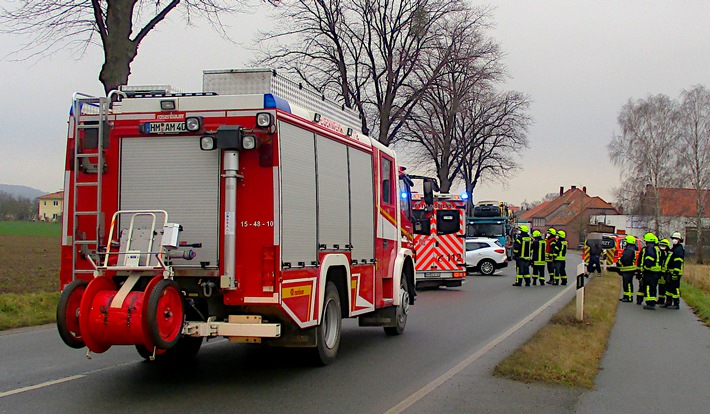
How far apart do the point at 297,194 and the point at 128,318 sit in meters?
2.17

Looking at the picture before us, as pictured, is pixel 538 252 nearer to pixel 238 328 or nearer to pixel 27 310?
pixel 27 310

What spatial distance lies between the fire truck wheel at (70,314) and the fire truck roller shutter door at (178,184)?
33.4 inches

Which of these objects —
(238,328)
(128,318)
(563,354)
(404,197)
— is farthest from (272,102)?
(404,197)

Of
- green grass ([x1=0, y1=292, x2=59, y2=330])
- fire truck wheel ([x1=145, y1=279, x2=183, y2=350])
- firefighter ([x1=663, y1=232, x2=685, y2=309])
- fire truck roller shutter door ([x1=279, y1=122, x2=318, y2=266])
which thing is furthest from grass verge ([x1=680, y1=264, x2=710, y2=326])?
green grass ([x1=0, y1=292, x2=59, y2=330])

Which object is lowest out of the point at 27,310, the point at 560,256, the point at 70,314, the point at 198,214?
the point at 27,310

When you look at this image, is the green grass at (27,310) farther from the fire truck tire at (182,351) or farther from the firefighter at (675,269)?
the firefighter at (675,269)

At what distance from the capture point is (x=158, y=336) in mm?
6406

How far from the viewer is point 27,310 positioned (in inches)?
509

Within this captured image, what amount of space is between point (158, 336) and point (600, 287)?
17.6m

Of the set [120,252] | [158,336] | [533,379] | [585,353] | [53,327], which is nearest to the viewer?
[158,336]

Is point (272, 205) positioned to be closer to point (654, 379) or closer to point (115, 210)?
point (115, 210)

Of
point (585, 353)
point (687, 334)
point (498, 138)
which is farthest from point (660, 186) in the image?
point (585, 353)

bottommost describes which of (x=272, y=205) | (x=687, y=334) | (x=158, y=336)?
(x=687, y=334)

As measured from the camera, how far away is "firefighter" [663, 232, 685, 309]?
16031 millimetres
